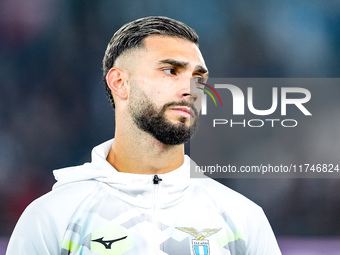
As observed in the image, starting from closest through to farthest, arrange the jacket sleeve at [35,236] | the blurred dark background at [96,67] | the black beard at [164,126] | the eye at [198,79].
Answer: the jacket sleeve at [35,236] < the black beard at [164,126] < the eye at [198,79] < the blurred dark background at [96,67]

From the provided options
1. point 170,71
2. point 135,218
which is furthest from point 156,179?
point 170,71

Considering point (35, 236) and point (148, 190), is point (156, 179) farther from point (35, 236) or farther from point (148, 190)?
point (35, 236)

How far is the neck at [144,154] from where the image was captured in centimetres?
231

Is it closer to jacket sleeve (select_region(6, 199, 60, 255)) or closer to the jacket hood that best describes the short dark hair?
the jacket hood

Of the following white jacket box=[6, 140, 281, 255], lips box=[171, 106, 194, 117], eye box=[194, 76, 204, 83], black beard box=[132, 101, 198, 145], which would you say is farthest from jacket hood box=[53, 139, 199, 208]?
eye box=[194, 76, 204, 83]

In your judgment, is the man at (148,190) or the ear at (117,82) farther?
the ear at (117,82)

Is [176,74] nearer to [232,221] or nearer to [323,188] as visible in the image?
[232,221]

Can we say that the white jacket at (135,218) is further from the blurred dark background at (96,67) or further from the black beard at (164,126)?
the blurred dark background at (96,67)

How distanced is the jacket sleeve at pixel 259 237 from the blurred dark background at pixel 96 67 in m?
2.26

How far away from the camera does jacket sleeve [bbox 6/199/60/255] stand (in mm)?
2129

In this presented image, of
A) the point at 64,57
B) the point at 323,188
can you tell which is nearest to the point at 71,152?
the point at 64,57

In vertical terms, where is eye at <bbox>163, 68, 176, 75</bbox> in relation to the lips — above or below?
above

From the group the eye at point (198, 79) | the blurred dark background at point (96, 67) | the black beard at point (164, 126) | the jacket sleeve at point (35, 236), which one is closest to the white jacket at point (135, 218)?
the jacket sleeve at point (35, 236)

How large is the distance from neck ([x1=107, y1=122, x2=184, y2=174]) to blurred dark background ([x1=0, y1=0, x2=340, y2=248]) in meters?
2.42
